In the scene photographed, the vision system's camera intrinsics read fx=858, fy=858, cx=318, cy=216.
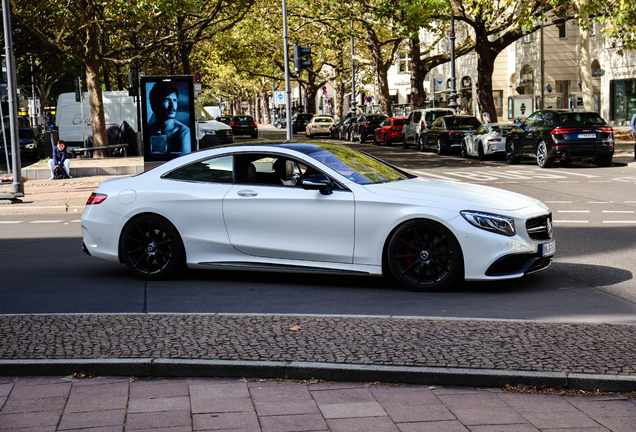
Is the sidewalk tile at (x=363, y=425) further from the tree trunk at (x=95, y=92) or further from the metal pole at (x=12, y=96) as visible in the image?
the tree trunk at (x=95, y=92)

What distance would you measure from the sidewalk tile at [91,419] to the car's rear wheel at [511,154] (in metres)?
22.0

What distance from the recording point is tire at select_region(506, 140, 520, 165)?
2514 cm

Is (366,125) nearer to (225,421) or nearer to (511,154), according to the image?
(511,154)

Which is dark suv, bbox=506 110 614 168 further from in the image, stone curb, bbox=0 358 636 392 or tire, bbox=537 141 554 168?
stone curb, bbox=0 358 636 392

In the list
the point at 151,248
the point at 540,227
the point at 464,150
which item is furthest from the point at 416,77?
the point at 540,227

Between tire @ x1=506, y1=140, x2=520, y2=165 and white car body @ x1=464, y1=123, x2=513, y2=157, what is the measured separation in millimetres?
1327

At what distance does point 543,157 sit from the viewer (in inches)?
923

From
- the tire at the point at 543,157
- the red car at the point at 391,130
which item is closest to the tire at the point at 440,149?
the red car at the point at 391,130

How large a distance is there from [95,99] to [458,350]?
2628 cm

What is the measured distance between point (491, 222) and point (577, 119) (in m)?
16.6

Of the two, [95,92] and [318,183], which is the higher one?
[95,92]

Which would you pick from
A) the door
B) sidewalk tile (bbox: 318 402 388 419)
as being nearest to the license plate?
the door

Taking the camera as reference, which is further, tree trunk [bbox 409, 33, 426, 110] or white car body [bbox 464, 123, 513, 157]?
tree trunk [bbox 409, 33, 426, 110]

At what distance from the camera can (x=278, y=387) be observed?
479 centimetres
